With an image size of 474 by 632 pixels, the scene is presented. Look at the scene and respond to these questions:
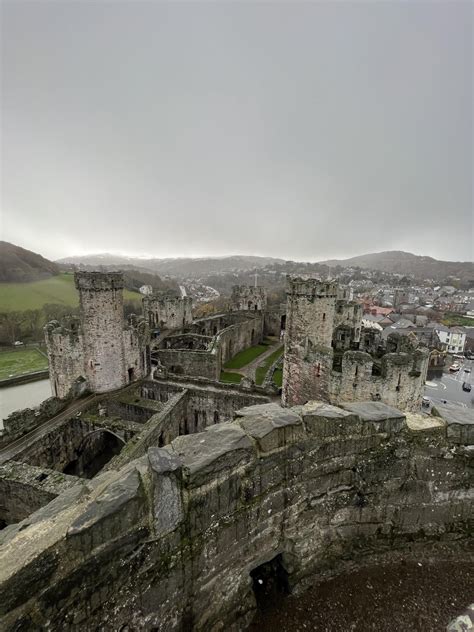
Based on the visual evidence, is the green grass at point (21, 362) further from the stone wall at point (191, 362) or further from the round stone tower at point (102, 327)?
the round stone tower at point (102, 327)

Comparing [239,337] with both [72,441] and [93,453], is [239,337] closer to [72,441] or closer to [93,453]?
[93,453]

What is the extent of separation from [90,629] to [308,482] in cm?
327

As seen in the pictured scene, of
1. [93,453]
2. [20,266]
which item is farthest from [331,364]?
[20,266]

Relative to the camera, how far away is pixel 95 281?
1484 centimetres

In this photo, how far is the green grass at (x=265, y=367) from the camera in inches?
905

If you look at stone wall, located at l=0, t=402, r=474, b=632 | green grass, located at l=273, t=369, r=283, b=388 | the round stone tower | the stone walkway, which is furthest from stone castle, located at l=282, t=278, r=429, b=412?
the stone walkway

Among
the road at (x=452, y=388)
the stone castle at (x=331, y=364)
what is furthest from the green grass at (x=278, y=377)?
the road at (x=452, y=388)

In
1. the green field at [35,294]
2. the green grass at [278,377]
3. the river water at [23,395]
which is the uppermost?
the green field at [35,294]

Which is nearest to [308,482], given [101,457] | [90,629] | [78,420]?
[90,629]

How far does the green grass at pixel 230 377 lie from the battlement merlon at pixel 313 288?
11314 mm

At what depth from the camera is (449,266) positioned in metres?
172

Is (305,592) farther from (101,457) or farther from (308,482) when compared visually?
(101,457)

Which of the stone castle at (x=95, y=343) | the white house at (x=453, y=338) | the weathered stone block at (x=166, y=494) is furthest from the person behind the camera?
the white house at (x=453, y=338)

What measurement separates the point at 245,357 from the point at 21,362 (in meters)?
31.1
